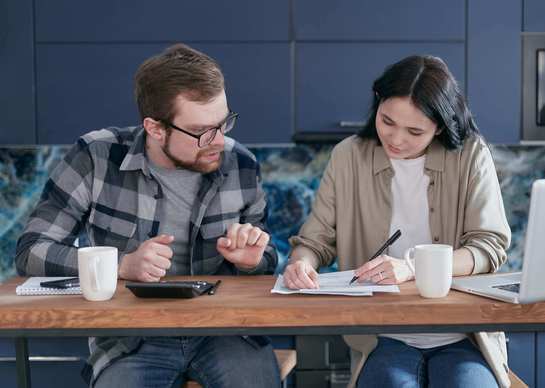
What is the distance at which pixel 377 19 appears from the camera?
10.2 feet

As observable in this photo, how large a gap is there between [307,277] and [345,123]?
148 cm

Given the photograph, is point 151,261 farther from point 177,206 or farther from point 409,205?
point 409,205

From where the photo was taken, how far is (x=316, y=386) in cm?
292

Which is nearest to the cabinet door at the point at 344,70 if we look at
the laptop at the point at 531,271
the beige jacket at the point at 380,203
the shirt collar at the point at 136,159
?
the beige jacket at the point at 380,203

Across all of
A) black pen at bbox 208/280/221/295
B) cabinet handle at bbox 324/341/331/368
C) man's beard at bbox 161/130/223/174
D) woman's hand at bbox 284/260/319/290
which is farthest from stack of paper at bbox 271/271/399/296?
cabinet handle at bbox 324/341/331/368

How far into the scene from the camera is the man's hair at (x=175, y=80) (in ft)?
6.81

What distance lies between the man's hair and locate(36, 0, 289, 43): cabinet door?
995 millimetres

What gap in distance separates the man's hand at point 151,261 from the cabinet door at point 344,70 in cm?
144

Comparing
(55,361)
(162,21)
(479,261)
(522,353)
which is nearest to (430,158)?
(479,261)

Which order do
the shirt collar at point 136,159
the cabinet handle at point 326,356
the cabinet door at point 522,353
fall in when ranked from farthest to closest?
the cabinet door at point 522,353 → the cabinet handle at point 326,356 → the shirt collar at point 136,159

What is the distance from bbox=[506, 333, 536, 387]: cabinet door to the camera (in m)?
2.98

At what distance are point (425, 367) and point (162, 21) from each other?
5.94 feet

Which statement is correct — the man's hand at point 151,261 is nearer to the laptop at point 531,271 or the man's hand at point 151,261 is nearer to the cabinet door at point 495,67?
the laptop at point 531,271

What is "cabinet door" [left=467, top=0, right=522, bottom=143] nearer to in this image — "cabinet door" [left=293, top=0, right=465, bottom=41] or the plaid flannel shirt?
"cabinet door" [left=293, top=0, right=465, bottom=41]
